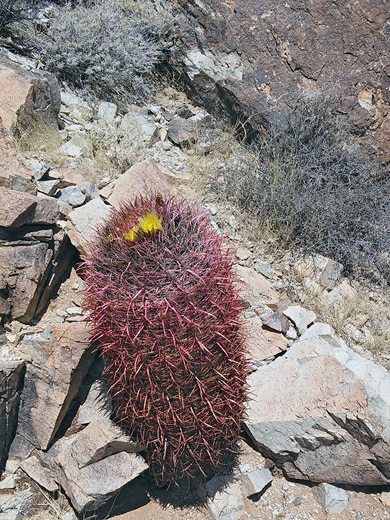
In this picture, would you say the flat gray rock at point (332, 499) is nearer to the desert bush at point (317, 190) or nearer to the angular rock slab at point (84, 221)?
the desert bush at point (317, 190)

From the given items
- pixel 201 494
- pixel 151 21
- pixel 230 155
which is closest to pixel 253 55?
pixel 230 155

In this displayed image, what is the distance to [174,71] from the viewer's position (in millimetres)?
6176

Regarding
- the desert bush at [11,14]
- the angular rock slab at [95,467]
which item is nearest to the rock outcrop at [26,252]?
the angular rock slab at [95,467]

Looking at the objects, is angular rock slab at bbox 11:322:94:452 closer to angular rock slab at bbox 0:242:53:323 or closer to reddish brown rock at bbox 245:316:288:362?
angular rock slab at bbox 0:242:53:323

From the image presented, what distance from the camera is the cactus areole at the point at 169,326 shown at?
2.58 metres

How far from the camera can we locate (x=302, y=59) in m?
5.27

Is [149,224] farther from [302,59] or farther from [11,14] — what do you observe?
[11,14]

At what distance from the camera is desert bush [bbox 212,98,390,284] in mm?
4637

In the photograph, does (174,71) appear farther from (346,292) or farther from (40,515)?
(40,515)

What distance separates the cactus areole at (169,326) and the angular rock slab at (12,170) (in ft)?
4.29

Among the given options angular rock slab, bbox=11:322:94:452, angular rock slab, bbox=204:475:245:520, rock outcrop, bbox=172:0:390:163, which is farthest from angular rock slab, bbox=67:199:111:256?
rock outcrop, bbox=172:0:390:163

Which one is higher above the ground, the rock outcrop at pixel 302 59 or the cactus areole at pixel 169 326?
the rock outcrop at pixel 302 59

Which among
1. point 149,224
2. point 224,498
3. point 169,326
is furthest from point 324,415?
point 149,224

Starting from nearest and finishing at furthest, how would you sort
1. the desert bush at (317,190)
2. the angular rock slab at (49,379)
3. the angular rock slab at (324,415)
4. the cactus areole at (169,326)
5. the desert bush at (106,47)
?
Result: the cactus areole at (169,326)
the angular rock slab at (324,415)
the angular rock slab at (49,379)
the desert bush at (317,190)
the desert bush at (106,47)
